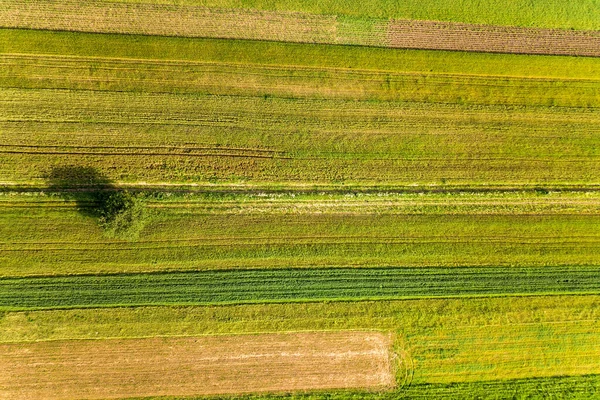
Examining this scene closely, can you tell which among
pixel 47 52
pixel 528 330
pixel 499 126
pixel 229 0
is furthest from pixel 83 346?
pixel 499 126

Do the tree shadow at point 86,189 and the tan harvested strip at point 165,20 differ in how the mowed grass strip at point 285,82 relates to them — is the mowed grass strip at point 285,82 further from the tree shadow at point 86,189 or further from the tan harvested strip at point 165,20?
the tree shadow at point 86,189

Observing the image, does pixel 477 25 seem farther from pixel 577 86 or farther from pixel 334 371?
pixel 334 371

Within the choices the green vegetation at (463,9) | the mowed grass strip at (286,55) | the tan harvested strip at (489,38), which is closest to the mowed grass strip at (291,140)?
the mowed grass strip at (286,55)

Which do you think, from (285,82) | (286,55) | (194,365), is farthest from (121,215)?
(286,55)

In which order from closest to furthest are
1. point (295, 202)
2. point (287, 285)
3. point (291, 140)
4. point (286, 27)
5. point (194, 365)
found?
point (194, 365) < point (287, 285) < point (295, 202) < point (291, 140) < point (286, 27)

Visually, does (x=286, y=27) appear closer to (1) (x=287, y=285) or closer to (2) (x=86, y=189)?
(2) (x=86, y=189)

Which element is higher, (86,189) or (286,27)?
(286,27)

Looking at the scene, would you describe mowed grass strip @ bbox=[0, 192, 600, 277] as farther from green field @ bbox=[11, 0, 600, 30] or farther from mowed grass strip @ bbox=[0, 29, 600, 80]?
green field @ bbox=[11, 0, 600, 30]
